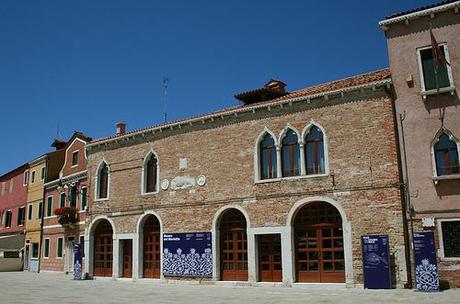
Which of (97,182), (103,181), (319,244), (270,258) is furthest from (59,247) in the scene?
(319,244)

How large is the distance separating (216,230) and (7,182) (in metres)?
27.6

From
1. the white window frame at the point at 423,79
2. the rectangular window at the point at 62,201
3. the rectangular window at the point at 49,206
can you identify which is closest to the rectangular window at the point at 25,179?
the rectangular window at the point at 49,206

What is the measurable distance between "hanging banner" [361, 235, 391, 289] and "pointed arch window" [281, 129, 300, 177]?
377 centimetres

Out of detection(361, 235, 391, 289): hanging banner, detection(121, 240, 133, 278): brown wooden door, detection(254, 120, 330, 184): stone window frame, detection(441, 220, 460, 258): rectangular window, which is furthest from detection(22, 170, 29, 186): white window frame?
detection(441, 220, 460, 258): rectangular window

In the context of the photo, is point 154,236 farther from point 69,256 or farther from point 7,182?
point 7,182

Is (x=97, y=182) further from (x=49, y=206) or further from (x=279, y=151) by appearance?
(x=279, y=151)

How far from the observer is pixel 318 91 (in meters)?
17.8

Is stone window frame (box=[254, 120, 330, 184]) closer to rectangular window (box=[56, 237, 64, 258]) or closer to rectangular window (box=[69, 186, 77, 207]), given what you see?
rectangular window (box=[69, 186, 77, 207])

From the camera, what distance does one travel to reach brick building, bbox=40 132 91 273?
89.1 ft

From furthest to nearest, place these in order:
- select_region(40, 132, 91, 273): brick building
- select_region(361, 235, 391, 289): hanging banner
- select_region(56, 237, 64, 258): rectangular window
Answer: select_region(56, 237, 64, 258): rectangular window → select_region(40, 132, 91, 273): brick building → select_region(361, 235, 391, 289): hanging banner

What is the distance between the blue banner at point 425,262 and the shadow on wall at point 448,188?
142 cm

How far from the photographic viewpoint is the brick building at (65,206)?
27.2 metres

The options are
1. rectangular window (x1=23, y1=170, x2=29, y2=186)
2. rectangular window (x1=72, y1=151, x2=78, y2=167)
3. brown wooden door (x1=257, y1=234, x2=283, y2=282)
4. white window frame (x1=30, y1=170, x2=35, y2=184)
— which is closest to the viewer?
brown wooden door (x1=257, y1=234, x2=283, y2=282)

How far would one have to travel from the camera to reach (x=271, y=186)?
18.1 m
